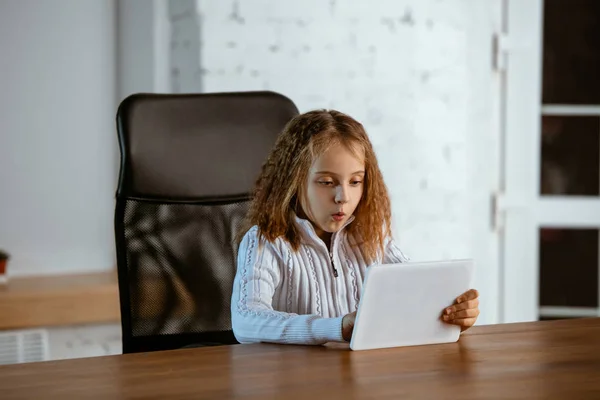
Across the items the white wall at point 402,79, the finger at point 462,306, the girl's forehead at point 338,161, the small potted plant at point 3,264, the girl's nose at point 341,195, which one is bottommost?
the small potted plant at point 3,264

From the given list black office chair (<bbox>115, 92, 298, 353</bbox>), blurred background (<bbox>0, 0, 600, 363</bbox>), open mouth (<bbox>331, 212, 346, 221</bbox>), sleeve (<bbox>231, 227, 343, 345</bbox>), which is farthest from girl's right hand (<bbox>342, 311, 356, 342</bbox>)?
blurred background (<bbox>0, 0, 600, 363</bbox>)

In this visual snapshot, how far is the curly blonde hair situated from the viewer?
5.44ft

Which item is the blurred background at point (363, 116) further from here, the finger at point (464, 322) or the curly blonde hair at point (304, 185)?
the finger at point (464, 322)

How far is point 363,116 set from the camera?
9.69 feet

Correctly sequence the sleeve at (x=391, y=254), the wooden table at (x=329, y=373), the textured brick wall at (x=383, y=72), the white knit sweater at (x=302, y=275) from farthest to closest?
the textured brick wall at (x=383, y=72) < the sleeve at (x=391, y=254) < the white knit sweater at (x=302, y=275) < the wooden table at (x=329, y=373)

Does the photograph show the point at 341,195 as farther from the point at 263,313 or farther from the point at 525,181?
the point at 525,181

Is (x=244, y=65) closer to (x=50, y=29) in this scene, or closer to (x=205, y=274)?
(x=50, y=29)

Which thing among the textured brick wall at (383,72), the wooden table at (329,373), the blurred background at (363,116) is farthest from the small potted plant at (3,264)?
the wooden table at (329,373)

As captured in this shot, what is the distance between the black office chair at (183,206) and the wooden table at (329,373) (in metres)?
0.39

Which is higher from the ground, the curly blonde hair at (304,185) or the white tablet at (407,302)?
the curly blonde hair at (304,185)

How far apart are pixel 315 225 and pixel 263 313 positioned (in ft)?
0.81

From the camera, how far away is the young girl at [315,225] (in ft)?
5.29

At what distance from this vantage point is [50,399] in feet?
3.69

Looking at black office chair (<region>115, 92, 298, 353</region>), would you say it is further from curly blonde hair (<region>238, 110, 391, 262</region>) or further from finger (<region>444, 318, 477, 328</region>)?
finger (<region>444, 318, 477, 328</region>)
